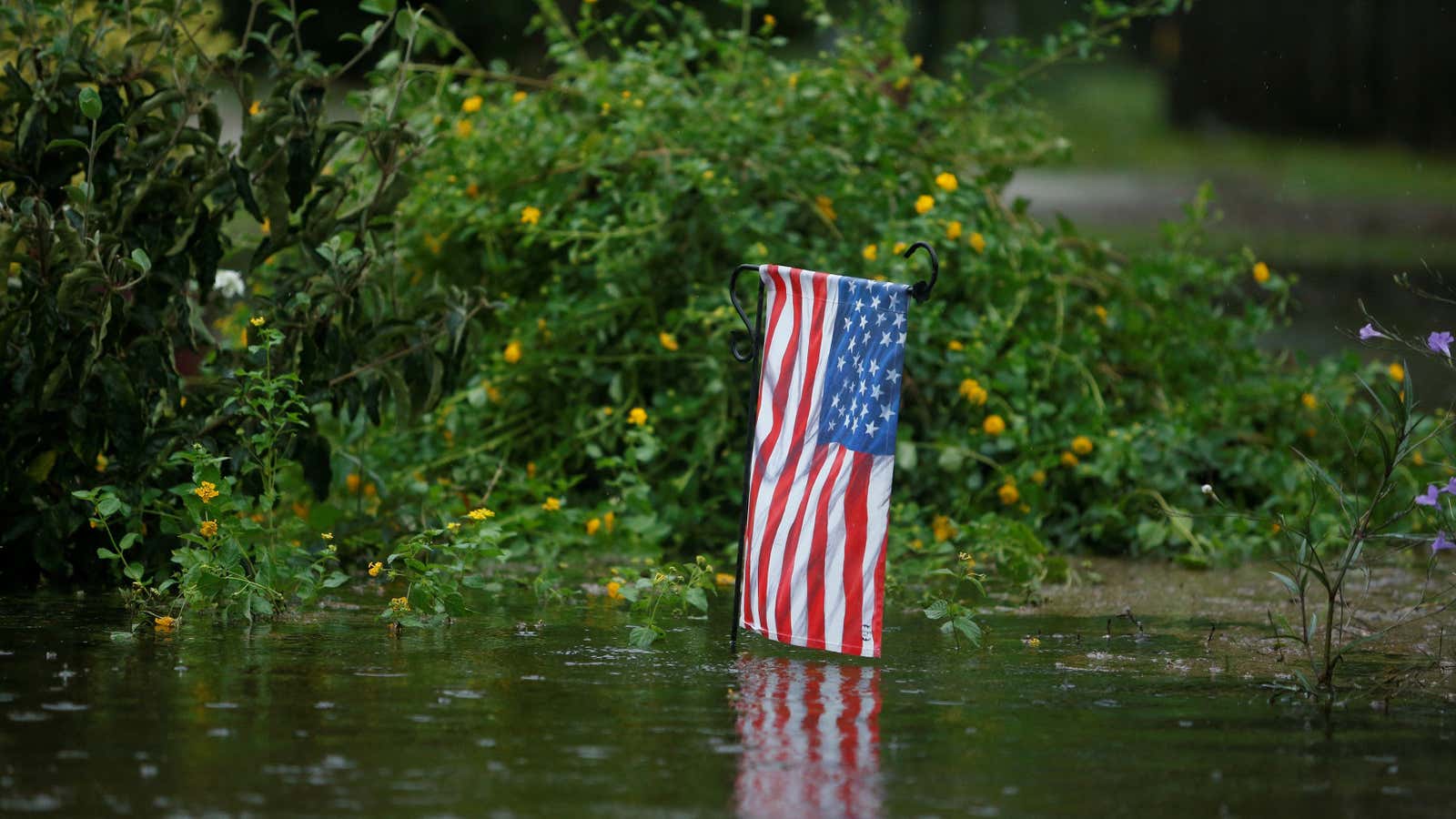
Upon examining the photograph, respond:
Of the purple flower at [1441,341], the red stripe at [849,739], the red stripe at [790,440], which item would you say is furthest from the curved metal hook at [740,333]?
the purple flower at [1441,341]

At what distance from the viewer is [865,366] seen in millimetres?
4586

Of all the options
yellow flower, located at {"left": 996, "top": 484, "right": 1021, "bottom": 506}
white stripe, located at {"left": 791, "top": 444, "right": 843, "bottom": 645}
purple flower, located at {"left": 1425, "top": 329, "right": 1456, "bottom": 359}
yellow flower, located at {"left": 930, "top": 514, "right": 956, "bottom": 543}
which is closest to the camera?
purple flower, located at {"left": 1425, "top": 329, "right": 1456, "bottom": 359}

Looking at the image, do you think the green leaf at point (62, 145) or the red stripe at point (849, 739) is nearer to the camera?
the red stripe at point (849, 739)

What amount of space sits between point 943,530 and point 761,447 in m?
2.30

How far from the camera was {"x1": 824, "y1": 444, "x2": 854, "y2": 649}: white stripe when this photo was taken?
4.62m

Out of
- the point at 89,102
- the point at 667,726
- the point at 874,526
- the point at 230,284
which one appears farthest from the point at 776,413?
the point at 230,284

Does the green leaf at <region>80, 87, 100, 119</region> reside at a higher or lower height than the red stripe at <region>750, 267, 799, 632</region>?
higher

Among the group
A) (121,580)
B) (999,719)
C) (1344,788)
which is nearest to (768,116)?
(121,580)

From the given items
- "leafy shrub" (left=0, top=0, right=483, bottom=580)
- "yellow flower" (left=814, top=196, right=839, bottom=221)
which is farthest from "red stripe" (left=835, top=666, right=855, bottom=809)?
"yellow flower" (left=814, top=196, right=839, bottom=221)

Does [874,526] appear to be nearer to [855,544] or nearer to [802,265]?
[855,544]

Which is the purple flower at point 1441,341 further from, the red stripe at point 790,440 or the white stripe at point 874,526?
the red stripe at point 790,440

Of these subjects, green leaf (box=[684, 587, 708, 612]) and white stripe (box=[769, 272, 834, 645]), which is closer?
white stripe (box=[769, 272, 834, 645])

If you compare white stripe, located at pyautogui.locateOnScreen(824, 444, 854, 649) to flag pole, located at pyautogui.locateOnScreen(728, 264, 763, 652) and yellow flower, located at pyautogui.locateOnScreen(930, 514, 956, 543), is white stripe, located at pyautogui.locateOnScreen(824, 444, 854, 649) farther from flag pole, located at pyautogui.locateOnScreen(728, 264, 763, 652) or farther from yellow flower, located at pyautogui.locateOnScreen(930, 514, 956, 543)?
yellow flower, located at pyautogui.locateOnScreen(930, 514, 956, 543)

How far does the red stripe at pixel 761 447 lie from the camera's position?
4.78 metres
